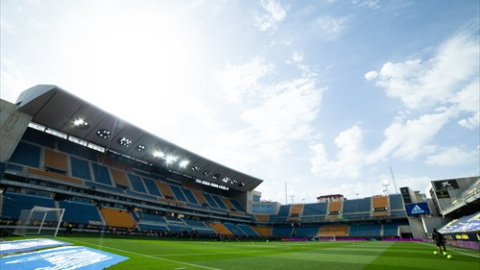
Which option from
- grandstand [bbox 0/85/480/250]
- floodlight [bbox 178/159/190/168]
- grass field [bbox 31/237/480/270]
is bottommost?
grass field [bbox 31/237/480/270]

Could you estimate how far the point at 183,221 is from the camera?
Answer: 143 feet

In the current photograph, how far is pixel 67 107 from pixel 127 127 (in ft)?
27.7

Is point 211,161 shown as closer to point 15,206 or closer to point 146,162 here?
point 146,162

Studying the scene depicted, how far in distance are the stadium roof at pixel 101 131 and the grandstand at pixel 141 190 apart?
12 cm

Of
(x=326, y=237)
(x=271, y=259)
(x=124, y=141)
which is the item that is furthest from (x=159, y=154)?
(x=326, y=237)

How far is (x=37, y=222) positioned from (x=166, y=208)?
73.0 ft

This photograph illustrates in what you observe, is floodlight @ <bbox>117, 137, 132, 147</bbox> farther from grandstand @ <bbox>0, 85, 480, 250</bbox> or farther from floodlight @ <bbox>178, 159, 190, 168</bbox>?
floodlight @ <bbox>178, 159, 190, 168</bbox>

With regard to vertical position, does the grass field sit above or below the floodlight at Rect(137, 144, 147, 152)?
below

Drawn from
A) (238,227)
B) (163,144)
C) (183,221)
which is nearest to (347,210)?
(238,227)

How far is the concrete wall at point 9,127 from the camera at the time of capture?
25.5 metres

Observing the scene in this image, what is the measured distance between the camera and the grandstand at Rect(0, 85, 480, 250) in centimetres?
2670

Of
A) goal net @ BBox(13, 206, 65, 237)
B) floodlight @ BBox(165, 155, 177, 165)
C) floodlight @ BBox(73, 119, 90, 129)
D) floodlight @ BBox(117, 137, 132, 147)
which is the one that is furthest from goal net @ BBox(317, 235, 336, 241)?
floodlight @ BBox(73, 119, 90, 129)

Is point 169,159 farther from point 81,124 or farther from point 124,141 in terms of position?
point 81,124

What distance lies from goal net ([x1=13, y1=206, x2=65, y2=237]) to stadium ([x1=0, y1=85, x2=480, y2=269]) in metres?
0.13
